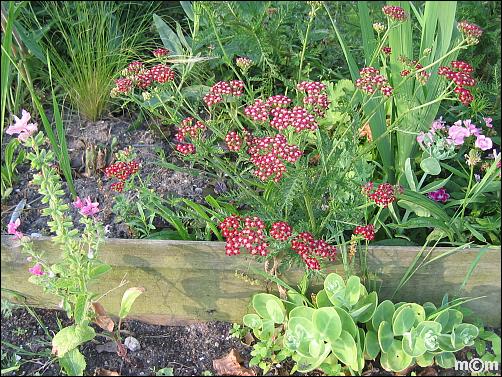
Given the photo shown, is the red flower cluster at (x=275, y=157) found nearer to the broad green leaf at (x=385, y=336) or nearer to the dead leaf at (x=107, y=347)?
the broad green leaf at (x=385, y=336)

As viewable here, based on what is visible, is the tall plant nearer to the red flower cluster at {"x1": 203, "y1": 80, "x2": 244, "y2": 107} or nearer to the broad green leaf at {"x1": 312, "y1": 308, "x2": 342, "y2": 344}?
the red flower cluster at {"x1": 203, "y1": 80, "x2": 244, "y2": 107}

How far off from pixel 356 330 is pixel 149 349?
70cm

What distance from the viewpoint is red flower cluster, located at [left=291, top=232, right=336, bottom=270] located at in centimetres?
182

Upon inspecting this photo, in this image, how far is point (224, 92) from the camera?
185cm

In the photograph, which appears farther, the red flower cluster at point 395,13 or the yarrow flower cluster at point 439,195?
the yarrow flower cluster at point 439,195

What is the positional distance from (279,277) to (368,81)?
0.70 metres

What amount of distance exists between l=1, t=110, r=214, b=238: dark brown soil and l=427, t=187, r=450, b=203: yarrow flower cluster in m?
0.80

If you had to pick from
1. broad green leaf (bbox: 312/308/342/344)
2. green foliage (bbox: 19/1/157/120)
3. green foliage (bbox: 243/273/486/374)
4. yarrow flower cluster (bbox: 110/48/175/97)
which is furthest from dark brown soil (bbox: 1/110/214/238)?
broad green leaf (bbox: 312/308/342/344)

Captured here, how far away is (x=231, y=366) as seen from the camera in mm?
2070

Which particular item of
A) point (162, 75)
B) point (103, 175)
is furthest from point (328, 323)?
point (103, 175)

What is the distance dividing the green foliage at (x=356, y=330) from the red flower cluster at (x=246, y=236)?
0.91 ft

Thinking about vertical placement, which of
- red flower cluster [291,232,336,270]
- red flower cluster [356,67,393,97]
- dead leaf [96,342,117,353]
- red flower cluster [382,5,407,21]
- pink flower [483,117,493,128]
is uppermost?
red flower cluster [382,5,407,21]

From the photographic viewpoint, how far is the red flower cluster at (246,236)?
1809 mm

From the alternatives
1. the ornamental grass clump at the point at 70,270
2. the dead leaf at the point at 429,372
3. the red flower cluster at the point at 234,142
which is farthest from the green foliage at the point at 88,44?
the dead leaf at the point at 429,372
